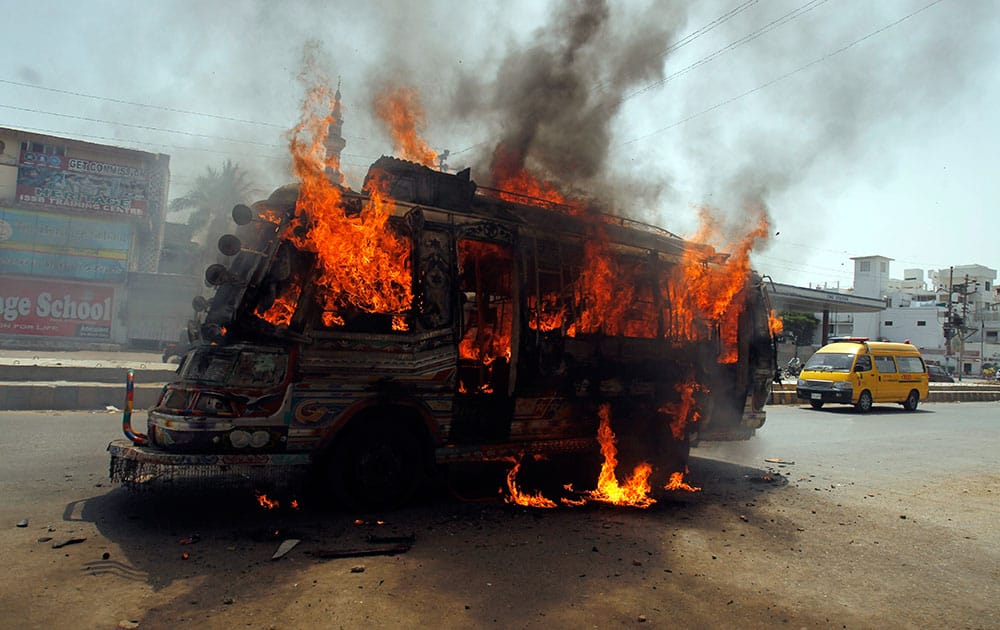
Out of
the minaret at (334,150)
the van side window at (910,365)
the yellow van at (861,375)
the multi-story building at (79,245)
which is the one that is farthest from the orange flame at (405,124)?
the multi-story building at (79,245)

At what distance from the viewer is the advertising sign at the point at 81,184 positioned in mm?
28984

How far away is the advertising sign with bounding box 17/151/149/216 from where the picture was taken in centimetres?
2898

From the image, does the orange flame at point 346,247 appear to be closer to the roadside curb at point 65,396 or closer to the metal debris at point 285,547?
the metal debris at point 285,547

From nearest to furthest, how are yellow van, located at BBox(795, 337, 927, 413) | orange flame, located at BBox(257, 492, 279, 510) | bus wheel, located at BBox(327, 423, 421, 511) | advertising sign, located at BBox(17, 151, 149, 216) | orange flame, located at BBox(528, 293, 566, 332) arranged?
1. bus wheel, located at BBox(327, 423, 421, 511)
2. orange flame, located at BBox(257, 492, 279, 510)
3. orange flame, located at BBox(528, 293, 566, 332)
4. yellow van, located at BBox(795, 337, 927, 413)
5. advertising sign, located at BBox(17, 151, 149, 216)

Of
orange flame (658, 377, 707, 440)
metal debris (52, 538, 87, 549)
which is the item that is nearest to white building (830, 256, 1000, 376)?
orange flame (658, 377, 707, 440)

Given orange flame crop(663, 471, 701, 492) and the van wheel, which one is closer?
orange flame crop(663, 471, 701, 492)

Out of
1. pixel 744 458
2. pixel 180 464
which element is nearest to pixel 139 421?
pixel 180 464

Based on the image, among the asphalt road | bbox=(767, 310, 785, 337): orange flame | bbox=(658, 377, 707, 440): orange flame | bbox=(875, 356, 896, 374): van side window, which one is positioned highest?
bbox=(767, 310, 785, 337): orange flame

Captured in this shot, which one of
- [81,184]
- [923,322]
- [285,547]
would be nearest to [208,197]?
[81,184]

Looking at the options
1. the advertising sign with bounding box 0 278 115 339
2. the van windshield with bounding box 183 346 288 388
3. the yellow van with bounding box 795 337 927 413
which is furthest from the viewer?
the advertising sign with bounding box 0 278 115 339

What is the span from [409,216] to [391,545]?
8.92ft

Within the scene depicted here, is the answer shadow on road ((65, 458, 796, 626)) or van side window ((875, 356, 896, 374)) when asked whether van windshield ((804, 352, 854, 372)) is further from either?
shadow on road ((65, 458, 796, 626))

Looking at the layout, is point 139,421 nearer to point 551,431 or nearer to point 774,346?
point 551,431

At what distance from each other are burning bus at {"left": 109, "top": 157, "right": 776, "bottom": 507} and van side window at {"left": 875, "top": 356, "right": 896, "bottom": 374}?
1488 centimetres
